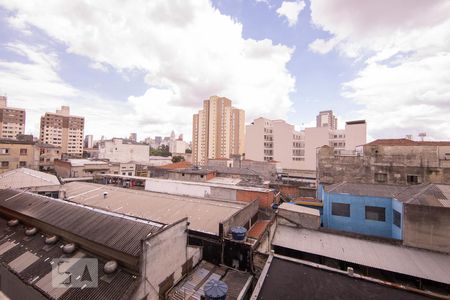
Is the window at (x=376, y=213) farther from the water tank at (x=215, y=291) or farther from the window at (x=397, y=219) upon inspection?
the water tank at (x=215, y=291)

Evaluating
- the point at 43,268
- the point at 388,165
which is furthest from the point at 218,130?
the point at 43,268

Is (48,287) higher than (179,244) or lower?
lower

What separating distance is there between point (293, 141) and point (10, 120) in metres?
120

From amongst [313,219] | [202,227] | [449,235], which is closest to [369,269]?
[313,219]

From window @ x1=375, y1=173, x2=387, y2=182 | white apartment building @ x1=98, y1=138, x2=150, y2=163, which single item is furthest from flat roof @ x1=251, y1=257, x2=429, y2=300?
white apartment building @ x1=98, y1=138, x2=150, y2=163

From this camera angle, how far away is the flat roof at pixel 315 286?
7992mm

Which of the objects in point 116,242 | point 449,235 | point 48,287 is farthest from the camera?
point 449,235

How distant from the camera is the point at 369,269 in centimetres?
1373

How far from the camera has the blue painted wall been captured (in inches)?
752

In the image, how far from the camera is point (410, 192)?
1853 centimetres

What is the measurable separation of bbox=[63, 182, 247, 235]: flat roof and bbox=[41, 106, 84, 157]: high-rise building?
83.5 metres

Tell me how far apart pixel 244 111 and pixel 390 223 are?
90.8 metres

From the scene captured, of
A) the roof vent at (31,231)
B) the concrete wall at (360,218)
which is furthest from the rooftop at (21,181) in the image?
the concrete wall at (360,218)

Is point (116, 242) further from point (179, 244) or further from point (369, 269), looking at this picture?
point (369, 269)
